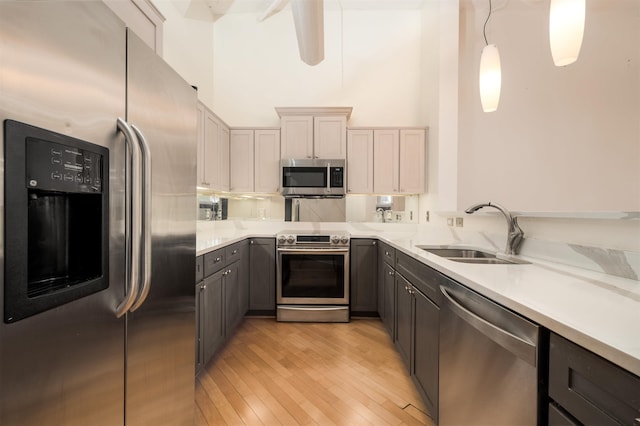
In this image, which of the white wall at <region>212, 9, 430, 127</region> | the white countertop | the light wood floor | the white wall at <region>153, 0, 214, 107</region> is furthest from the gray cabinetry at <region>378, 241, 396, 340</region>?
the white wall at <region>153, 0, 214, 107</region>

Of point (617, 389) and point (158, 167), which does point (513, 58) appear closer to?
point (617, 389)

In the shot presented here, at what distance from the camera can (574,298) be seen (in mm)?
792

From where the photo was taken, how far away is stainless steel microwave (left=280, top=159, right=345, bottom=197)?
9.99ft

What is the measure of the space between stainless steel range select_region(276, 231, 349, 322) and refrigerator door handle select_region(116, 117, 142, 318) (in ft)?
6.67

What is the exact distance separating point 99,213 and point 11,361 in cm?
34

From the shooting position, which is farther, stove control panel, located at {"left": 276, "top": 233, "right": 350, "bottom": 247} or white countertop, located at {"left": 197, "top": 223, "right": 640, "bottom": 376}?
stove control panel, located at {"left": 276, "top": 233, "right": 350, "bottom": 247}

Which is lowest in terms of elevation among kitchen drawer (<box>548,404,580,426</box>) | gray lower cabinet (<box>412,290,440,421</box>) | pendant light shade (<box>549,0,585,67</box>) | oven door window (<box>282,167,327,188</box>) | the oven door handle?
gray lower cabinet (<box>412,290,440,421</box>)

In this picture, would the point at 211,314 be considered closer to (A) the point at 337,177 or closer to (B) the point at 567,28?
(A) the point at 337,177

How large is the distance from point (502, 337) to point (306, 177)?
2.52 meters

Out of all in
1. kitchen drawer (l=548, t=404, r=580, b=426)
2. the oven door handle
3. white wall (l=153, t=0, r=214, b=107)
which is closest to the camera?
kitchen drawer (l=548, t=404, r=580, b=426)

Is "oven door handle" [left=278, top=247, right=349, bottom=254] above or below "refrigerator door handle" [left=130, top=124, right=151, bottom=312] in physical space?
below

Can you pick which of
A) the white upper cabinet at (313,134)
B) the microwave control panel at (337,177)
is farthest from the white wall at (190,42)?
the microwave control panel at (337,177)

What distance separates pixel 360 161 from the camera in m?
3.16

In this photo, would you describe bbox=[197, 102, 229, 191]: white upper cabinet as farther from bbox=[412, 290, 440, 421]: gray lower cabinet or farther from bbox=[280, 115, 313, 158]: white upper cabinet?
bbox=[412, 290, 440, 421]: gray lower cabinet
